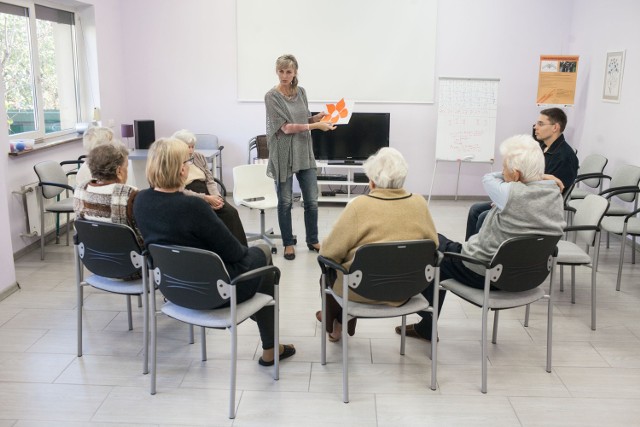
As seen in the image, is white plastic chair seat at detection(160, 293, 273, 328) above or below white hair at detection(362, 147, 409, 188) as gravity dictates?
below

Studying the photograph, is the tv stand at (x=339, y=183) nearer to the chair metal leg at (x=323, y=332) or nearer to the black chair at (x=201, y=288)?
the chair metal leg at (x=323, y=332)

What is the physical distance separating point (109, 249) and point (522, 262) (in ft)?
6.89

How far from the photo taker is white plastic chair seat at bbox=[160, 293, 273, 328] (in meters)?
2.67

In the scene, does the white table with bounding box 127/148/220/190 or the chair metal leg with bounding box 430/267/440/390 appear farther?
the white table with bounding box 127/148/220/190

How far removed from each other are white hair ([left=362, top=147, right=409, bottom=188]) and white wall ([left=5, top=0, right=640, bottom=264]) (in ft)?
15.0

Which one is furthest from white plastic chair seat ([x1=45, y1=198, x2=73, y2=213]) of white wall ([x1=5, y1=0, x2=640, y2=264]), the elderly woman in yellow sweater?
the elderly woman in yellow sweater

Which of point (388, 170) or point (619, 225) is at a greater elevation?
point (388, 170)

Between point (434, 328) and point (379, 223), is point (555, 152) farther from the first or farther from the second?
point (379, 223)

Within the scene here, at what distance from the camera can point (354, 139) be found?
23.6 ft

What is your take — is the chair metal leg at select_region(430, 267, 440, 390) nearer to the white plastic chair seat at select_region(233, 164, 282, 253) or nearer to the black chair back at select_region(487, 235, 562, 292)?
the black chair back at select_region(487, 235, 562, 292)

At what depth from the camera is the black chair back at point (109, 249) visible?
2.96 metres

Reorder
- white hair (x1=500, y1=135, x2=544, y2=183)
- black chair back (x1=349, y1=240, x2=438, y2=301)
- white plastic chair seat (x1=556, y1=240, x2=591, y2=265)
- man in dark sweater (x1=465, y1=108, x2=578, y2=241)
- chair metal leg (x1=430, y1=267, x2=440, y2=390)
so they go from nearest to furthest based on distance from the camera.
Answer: black chair back (x1=349, y1=240, x2=438, y2=301), chair metal leg (x1=430, y1=267, x2=440, y2=390), white hair (x1=500, y1=135, x2=544, y2=183), white plastic chair seat (x1=556, y1=240, x2=591, y2=265), man in dark sweater (x1=465, y1=108, x2=578, y2=241)

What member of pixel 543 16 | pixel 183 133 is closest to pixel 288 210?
pixel 183 133

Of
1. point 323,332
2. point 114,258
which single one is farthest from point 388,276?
point 114,258
